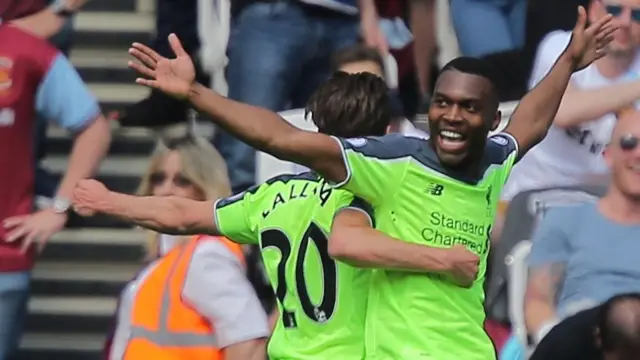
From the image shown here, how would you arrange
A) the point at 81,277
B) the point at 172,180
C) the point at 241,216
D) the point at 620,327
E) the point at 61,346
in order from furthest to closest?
the point at 81,277, the point at 61,346, the point at 172,180, the point at 620,327, the point at 241,216

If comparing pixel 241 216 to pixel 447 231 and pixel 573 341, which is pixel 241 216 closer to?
pixel 447 231

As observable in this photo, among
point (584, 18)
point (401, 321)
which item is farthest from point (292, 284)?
point (584, 18)

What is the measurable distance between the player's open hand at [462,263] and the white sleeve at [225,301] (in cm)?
125

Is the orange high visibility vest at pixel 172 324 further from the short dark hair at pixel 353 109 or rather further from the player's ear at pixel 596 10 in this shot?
the player's ear at pixel 596 10

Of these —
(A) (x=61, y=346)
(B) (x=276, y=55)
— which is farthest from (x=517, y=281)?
(A) (x=61, y=346)

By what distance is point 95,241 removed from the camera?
7.64 metres

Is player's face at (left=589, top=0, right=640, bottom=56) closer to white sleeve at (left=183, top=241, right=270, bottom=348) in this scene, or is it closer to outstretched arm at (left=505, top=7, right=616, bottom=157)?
outstretched arm at (left=505, top=7, right=616, bottom=157)

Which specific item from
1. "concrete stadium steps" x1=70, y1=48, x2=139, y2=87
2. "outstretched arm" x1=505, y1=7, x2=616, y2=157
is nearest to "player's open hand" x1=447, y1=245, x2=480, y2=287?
"outstretched arm" x1=505, y1=7, x2=616, y2=157

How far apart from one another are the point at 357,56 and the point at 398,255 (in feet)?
6.72

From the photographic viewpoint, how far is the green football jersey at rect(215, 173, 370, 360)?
4512 millimetres

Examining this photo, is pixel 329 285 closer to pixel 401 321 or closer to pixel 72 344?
pixel 401 321

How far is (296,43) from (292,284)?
214cm

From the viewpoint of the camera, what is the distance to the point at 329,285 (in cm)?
454

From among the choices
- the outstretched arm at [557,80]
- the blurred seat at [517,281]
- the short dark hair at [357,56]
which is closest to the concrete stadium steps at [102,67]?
the short dark hair at [357,56]
